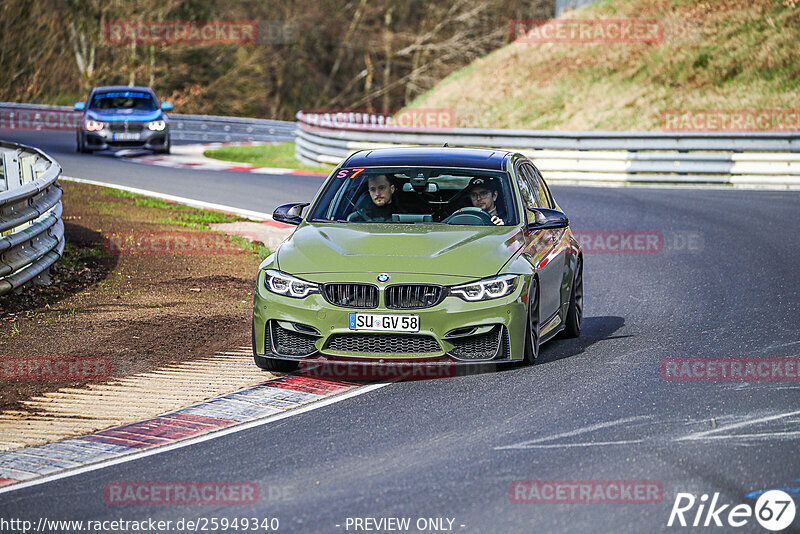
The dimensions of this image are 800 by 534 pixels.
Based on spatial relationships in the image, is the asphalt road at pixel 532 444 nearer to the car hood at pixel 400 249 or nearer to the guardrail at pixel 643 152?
the car hood at pixel 400 249

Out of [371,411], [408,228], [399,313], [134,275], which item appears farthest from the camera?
[134,275]

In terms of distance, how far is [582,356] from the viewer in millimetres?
9180

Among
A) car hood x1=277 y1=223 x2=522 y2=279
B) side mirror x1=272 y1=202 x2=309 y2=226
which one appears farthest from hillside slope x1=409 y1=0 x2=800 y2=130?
car hood x1=277 y1=223 x2=522 y2=279

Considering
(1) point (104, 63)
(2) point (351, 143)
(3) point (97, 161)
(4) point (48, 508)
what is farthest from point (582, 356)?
(1) point (104, 63)

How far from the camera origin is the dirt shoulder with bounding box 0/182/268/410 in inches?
367

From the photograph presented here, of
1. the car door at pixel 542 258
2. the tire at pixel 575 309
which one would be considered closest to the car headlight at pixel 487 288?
the car door at pixel 542 258

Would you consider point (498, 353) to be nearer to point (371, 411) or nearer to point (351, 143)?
point (371, 411)

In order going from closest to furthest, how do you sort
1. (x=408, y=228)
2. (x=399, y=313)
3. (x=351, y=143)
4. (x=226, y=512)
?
(x=226, y=512) → (x=399, y=313) → (x=408, y=228) → (x=351, y=143)

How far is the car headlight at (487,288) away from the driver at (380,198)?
1.50 meters

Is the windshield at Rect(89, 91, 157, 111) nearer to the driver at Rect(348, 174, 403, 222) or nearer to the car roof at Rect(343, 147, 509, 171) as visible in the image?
the car roof at Rect(343, 147, 509, 171)

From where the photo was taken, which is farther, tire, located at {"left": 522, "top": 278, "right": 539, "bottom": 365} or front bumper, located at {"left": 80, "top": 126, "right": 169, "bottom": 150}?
front bumper, located at {"left": 80, "top": 126, "right": 169, "bottom": 150}

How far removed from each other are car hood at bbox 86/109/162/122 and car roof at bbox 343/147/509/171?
69.4ft

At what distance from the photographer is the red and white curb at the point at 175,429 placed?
641 centimetres

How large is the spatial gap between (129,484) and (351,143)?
2109 centimetres
